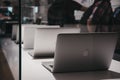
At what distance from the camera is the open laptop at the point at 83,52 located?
140 centimetres

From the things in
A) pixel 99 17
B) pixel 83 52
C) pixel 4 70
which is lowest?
pixel 4 70

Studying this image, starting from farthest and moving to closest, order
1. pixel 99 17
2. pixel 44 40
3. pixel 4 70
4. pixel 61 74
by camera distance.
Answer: pixel 99 17
pixel 44 40
pixel 4 70
pixel 61 74

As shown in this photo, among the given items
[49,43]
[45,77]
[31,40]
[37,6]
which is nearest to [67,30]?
[49,43]

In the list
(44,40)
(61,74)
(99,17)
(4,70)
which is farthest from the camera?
(99,17)

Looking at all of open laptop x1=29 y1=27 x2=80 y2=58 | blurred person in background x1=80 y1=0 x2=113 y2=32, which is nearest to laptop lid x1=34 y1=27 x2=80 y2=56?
open laptop x1=29 y1=27 x2=80 y2=58

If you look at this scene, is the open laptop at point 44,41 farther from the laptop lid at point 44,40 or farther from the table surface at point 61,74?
the table surface at point 61,74

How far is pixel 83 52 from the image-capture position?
146 cm

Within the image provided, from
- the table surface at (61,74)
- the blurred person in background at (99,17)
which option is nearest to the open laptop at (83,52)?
the table surface at (61,74)

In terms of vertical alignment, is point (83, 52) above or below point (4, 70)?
above

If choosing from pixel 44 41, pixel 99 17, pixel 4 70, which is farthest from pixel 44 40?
pixel 99 17

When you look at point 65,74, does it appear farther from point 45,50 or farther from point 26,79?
point 45,50

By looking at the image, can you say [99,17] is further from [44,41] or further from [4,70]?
[4,70]

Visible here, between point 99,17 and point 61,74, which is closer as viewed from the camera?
point 61,74

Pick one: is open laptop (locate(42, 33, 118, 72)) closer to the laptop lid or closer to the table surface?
the table surface
